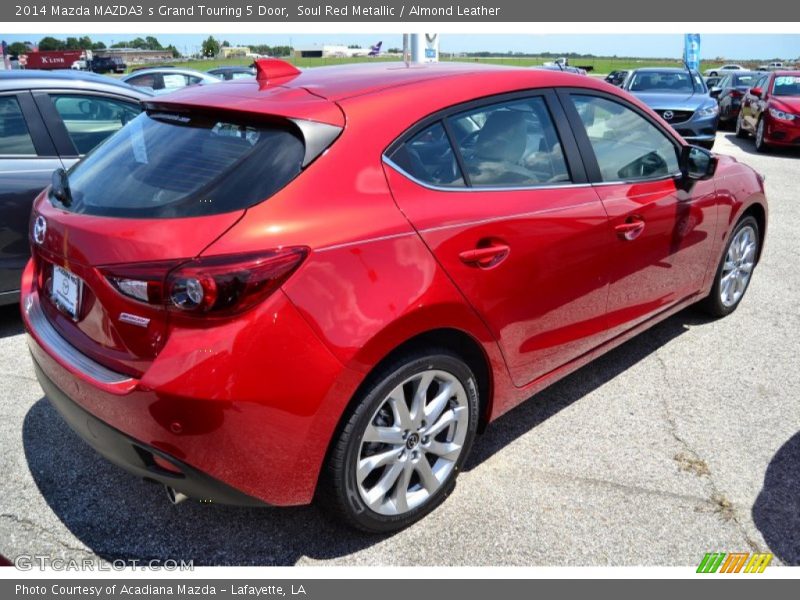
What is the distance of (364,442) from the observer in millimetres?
2406

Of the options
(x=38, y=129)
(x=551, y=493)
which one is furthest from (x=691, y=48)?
(x=551, y=493)

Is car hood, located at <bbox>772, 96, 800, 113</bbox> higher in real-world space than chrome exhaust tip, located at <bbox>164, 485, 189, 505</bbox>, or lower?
higher

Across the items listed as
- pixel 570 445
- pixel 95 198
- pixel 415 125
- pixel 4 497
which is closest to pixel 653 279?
pixel 570 445

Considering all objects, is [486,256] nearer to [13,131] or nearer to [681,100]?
[13,131]

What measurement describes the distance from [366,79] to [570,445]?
1.95 m

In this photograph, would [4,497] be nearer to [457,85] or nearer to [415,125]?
[415,125]

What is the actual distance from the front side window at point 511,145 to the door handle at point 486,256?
0.92 ft

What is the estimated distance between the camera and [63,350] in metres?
2.43

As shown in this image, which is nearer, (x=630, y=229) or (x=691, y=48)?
(x=630, y=229)

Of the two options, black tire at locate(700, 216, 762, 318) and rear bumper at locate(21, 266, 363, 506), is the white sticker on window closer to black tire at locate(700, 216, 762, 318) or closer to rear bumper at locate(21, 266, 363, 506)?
rear bumper at locate(21, 266, 363, 506)

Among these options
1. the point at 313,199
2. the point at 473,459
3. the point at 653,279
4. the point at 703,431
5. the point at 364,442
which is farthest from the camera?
the point at 653,279

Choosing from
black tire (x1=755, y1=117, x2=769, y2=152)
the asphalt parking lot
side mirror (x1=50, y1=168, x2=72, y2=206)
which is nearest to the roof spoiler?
side mirror (x1=50, y1=168, x2=72, y2=206)

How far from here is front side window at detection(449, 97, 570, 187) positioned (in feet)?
8.86

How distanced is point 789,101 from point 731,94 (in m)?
Answer: 4.59
